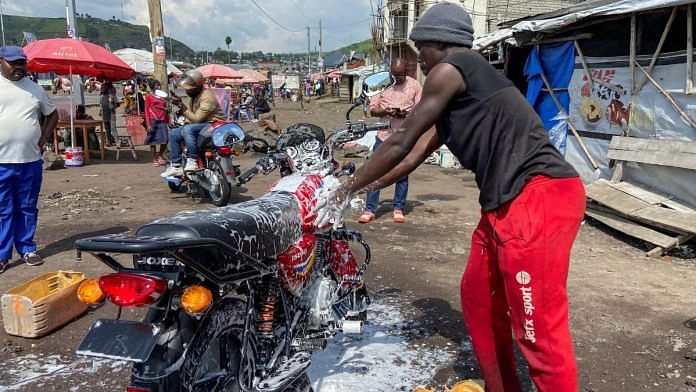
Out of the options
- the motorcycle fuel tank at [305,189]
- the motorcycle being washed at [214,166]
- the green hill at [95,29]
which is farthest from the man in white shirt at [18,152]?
the green hill at [95,29]

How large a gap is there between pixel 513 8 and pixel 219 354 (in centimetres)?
2543

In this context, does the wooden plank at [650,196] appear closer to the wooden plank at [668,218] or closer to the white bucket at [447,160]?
the wooden plank at [668,218]

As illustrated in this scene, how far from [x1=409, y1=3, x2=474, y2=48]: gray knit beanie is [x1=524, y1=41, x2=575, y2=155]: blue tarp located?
6785 mm

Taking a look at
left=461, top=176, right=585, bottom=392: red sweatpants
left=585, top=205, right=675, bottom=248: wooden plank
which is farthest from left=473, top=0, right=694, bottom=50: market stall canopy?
left=461, top=176, right=585, bottom=392: red sweatpants

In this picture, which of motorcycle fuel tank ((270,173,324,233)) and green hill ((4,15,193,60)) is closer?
motorcycle fuel tank ((270,173,324,233))

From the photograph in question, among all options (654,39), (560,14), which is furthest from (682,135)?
(560,14)

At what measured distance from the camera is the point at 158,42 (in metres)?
12.7

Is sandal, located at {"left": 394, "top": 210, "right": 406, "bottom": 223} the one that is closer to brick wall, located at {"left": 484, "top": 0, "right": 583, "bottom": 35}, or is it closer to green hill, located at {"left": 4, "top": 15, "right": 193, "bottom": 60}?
brick wall, located at {"left": 484, "top": 0, "right": 583, "bottom": 35}

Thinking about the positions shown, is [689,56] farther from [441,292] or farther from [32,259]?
[32,259]

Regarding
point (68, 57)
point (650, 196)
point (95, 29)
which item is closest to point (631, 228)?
point (650, 196)

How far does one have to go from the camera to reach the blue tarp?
8500 mm

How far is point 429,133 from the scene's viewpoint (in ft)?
8.92

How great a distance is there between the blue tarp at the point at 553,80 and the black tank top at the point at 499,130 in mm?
6774

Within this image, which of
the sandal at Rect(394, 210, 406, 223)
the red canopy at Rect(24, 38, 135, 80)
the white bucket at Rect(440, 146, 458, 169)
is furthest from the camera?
the white bucket at Rect(440, 146, 458, 169)
